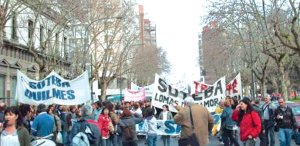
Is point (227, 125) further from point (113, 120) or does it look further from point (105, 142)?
point (105, 142)

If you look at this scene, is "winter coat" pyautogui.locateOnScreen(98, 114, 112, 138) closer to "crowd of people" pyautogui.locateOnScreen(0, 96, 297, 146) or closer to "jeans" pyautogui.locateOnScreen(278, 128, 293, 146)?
"crowd of people" pyautogui.locateOnScreen(0, 96, 297, 146)

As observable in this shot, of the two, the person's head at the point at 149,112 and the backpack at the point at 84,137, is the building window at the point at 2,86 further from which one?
the backpack at the point at 84,137

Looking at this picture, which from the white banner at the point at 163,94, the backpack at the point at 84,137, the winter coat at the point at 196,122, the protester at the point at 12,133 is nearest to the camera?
the protester at the point at 12,133

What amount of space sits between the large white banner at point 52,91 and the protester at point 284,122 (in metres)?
5.11

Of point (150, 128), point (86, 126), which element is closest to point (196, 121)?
point (86, 126)

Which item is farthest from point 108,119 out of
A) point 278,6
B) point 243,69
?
point 243,69

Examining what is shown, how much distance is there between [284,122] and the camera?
1353cm

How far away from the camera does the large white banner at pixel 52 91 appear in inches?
533

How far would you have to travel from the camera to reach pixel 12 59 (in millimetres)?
32500

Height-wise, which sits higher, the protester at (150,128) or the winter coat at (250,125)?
the winter coat at (250,125)

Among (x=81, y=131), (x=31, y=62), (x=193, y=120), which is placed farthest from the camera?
(x=31, y=62)

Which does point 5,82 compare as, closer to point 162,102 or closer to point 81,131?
point 162,102

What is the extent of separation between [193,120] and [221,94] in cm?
783

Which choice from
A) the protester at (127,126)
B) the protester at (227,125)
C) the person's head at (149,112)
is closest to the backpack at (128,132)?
the protester at (127,126)
